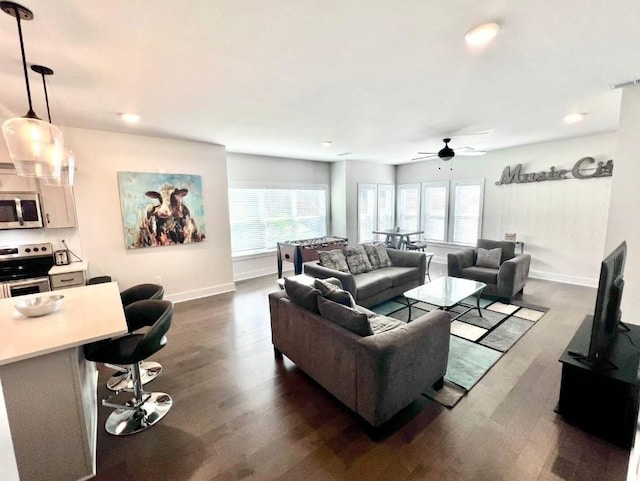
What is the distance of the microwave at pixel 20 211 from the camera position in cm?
331

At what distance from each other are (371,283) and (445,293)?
97 cm

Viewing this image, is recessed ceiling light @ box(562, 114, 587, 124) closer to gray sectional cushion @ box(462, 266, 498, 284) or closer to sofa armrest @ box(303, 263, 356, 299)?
gray sectional cushion @ box(462, 266, 498, 284)

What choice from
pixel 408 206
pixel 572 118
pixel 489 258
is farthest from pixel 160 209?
pixel 408 206

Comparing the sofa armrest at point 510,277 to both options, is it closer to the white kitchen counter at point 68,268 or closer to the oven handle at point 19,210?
the white kitchen counter at point 68,268

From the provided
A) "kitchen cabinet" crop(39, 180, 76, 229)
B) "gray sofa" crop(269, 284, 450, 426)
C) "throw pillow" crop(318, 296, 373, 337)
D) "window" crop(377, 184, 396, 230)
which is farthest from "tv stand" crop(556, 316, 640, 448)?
"window" crop(377, 184, 396, 230)

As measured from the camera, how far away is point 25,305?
6.23 feet

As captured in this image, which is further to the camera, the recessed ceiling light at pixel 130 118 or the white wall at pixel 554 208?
the white wall at pixel 554 208

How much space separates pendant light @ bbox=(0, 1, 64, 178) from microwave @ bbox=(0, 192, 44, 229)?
7.04 ft

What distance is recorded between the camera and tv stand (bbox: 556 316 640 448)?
1.83 meters

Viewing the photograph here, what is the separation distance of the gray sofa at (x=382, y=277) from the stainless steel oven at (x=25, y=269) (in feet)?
10.8

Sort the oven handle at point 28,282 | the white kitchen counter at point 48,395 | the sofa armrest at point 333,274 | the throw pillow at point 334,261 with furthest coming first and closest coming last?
the throw pillow at point 334,261
the sofa armrest at point 333,274
the oven handle at point 28,282
the white kitchen counter at point 48,395

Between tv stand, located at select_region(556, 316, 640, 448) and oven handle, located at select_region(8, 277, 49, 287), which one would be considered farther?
oven handle, located at select_region(8, 277, 49, 287)

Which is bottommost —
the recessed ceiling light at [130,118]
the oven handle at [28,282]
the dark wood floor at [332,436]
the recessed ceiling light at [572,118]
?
the dark wood floor at [332,436]

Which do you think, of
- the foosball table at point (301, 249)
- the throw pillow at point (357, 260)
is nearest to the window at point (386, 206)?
the foosball table at point (301, 249)
